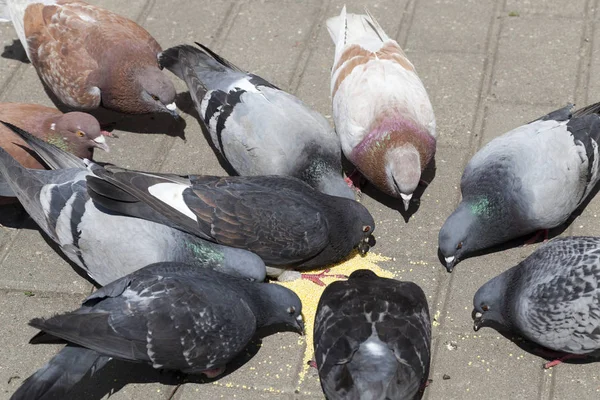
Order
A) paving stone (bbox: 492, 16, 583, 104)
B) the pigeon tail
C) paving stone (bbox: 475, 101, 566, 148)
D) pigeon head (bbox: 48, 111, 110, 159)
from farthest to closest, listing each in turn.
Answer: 1. paving stone (bbox: 492, 16, 583, 104)
2. paving stone (bbox: 475, 101, 566, 148)
3. pigeon head (bbox: 48, 111, 110, 159)
4. the pigeon tail

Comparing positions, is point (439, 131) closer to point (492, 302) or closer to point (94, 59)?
point (492, 302)

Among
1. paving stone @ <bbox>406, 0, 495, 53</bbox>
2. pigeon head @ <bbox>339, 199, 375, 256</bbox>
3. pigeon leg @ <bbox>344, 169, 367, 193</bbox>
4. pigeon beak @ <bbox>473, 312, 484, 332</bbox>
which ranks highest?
paving stone @ <bbox>406, 0, 495, 53</bbox>

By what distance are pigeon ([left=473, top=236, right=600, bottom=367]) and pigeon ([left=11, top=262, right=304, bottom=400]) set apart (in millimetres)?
1422

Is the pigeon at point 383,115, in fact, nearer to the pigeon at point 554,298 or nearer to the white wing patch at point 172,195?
the pigeon at point 554,298

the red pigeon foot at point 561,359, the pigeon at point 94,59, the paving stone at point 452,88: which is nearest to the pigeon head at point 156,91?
the pigeon at point 94,59

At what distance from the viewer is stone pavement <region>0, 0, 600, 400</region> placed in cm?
491

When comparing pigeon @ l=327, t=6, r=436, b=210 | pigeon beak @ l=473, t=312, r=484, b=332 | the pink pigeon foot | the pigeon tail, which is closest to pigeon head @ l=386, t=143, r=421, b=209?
pigeon @ l=327, t=6, r=436, b=210

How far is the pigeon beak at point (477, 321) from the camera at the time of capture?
16.5 ft


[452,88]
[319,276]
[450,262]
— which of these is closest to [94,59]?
[319,276]

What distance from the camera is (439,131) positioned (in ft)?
21.1

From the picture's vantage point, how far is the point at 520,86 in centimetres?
672

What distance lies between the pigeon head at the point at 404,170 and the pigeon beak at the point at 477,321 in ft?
3.08

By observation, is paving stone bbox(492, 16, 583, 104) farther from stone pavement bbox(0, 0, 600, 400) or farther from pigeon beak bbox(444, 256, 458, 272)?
pigeon beak bbox(444, 256, 458, 272)

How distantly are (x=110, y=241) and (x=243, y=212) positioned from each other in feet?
2.68
